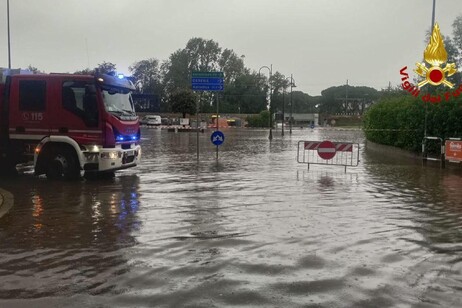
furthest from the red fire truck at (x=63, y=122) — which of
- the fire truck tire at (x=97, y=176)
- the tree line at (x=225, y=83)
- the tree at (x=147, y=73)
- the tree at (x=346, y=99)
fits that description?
the tree at (x=346, y=99)

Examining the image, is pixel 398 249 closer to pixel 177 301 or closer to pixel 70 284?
pixel 177 301

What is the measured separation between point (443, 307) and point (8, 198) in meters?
9.14

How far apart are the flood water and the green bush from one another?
24.9 ft

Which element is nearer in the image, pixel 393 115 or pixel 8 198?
pixel 8 198

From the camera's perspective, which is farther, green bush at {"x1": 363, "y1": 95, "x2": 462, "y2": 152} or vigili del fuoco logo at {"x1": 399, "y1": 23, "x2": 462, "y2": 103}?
vigili del fuoco logo at {"x1": 399, "y1": 23, "x2": 462, "y2": 103}

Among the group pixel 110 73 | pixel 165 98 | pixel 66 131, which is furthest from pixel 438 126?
pixel 165 98

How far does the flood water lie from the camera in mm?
4859

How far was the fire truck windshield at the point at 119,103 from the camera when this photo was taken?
1303 cm

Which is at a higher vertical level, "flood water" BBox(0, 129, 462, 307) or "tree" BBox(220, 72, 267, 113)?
"tree" BBox(220, 72, 267, 113)

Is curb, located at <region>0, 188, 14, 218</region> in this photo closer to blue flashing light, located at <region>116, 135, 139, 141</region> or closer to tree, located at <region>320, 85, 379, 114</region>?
blue flashing light, located at <region>116, 135, 139, 141</region>

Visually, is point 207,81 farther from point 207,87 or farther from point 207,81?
point 207,87

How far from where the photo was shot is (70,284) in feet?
16.8

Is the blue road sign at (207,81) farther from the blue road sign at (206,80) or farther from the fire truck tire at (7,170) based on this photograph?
the fire truck tire at (7,170)

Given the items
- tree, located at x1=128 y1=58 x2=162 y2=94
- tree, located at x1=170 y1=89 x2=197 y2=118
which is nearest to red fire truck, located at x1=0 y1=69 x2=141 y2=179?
tree, located at x1=170 y1=89 x2=197 y2=118
